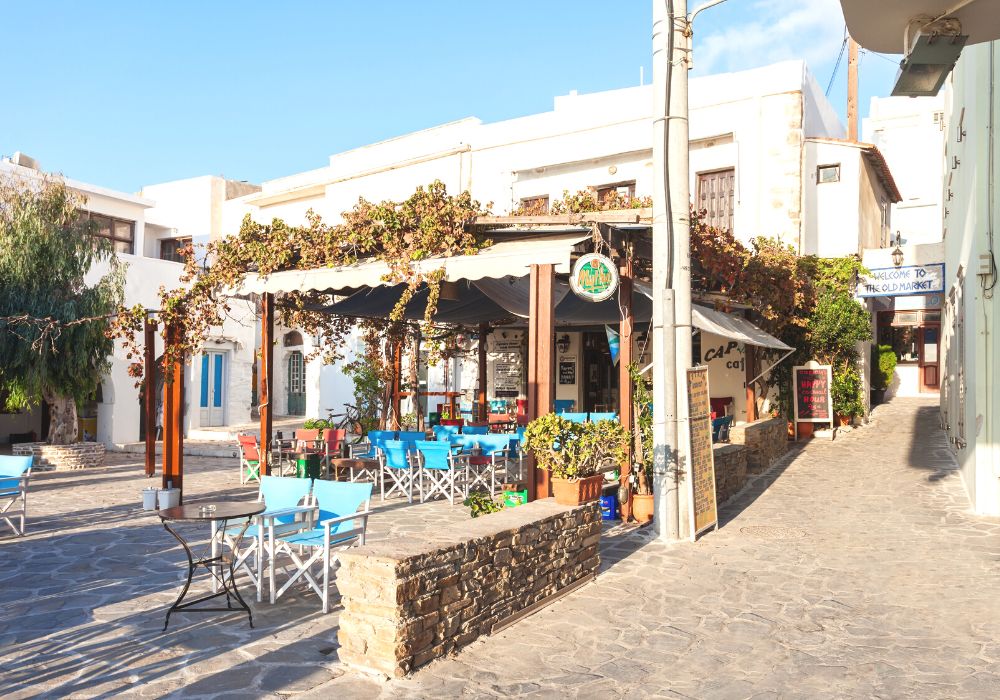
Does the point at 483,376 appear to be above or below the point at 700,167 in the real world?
below

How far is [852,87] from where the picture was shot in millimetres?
20578

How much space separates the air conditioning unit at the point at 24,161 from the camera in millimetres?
17062

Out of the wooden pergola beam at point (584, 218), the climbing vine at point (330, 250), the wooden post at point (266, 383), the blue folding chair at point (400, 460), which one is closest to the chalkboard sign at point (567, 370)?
the blue folding chair at point (400, 460)

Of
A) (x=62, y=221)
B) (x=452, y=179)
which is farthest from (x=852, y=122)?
(x=62, y=221)

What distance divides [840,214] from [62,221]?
15.0 meters

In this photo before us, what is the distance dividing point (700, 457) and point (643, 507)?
92 cm

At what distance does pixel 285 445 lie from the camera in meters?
12.2

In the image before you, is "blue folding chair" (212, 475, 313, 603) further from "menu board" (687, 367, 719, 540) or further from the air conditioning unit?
the air conditioning unit

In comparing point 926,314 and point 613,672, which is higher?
point 926,314

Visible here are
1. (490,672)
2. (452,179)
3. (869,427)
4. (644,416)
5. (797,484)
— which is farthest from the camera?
(452,179)

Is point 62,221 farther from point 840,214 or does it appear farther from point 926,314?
point 926,314

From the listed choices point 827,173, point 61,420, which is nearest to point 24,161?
point 61,420

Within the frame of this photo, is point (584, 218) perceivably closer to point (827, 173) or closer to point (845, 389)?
point (845, 389)

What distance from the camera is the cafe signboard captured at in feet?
46.6
